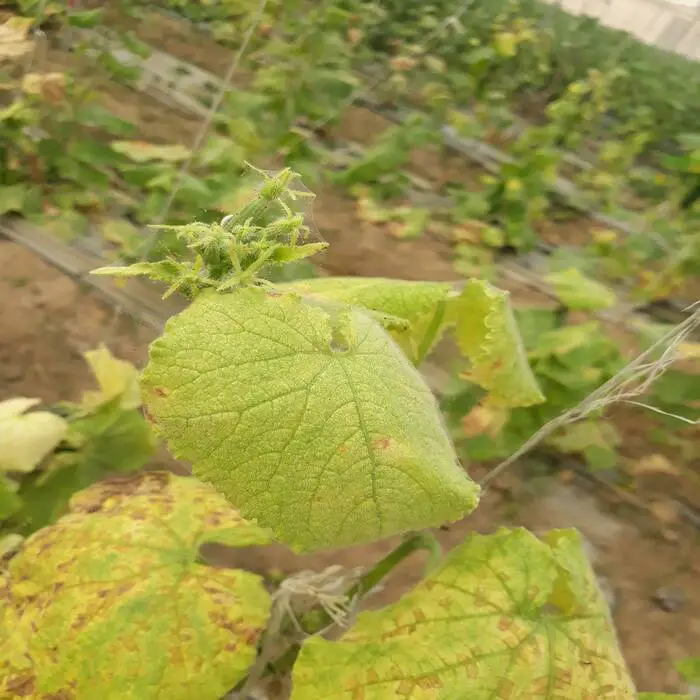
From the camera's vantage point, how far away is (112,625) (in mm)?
790

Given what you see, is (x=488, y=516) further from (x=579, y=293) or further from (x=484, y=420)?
(x=579, y=293)

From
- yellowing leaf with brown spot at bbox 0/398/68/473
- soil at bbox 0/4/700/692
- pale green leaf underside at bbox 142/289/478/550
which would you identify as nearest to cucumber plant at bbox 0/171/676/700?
pale green leaf underside at bbox 142/289/478/550

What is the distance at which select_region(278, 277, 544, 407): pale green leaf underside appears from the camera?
2.85ft

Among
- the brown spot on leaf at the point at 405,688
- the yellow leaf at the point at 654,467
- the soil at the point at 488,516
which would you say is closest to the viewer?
the brown spot on leaf at the point at 405,688

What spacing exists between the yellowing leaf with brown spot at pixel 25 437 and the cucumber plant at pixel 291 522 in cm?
18

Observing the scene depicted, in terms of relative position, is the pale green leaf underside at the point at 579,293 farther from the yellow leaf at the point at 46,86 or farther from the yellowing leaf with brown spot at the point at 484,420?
the yellow leaf at the point at 46,86

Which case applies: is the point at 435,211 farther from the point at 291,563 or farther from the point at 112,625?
the point at 112,625

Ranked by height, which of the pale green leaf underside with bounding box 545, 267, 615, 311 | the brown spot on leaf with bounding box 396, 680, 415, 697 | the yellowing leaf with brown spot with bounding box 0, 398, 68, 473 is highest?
the pale green leaf underside with bounding box 545, 267, 615, 311

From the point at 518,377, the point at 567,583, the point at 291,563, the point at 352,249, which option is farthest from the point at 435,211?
the point at 567,583

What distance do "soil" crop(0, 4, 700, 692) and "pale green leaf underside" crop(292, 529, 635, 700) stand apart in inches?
23.2

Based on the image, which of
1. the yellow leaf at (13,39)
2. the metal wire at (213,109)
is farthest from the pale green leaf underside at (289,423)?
the yellow leaf at (13,39)

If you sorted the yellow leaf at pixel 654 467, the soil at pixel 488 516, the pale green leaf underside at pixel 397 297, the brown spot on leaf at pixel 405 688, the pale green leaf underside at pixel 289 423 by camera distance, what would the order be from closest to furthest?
the pale green leaf underside at pixel 289 423 → the brown spot on leaf at pixel 405 688 → the pale green leaf underside at pixel 397 297 → the soil at pixel 488 516 → the yellow leaf at pixel 654 467

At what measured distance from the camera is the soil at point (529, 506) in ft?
4.68

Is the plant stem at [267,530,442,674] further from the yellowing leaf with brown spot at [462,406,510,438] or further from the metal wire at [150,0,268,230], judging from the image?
the metal wire at [150,0,268,230]
